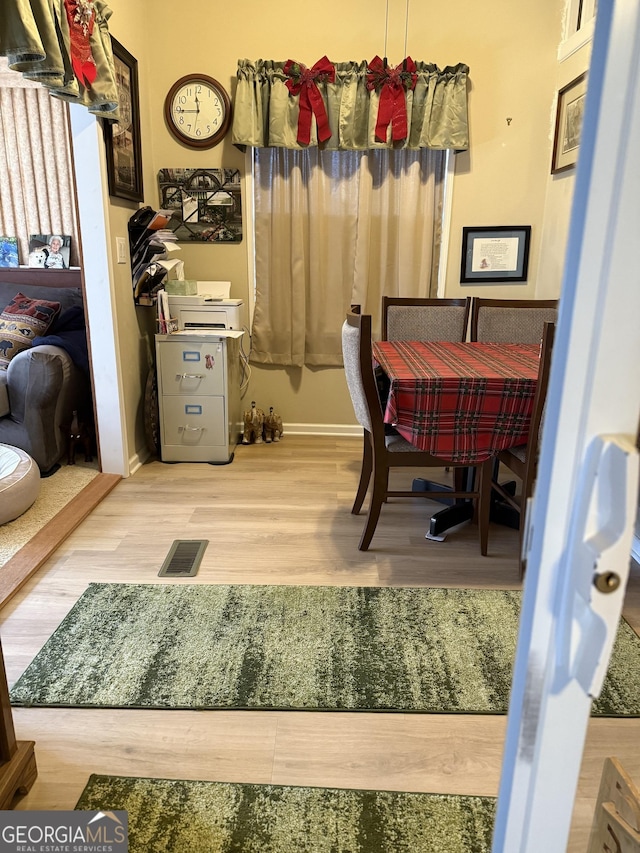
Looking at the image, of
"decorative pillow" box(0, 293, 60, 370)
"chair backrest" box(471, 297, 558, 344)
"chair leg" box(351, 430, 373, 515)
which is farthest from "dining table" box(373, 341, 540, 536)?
"decorative pillow" box(0, 293, 60, 370)

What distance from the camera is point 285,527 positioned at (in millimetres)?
2748

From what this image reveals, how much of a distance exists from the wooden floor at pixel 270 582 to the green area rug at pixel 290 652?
0.05 metres

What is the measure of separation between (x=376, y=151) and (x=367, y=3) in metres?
0.81

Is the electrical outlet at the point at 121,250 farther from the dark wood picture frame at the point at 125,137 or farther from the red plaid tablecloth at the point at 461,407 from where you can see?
the red plaid tablecloth at the point at 461,407

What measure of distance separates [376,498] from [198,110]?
269 cm

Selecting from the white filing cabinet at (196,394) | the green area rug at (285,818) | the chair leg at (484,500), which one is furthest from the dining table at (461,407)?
the white filing cabinet at (196,394)

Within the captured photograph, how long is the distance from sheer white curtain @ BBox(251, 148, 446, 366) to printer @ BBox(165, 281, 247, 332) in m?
0.40

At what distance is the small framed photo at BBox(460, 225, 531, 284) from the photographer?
3771 mm

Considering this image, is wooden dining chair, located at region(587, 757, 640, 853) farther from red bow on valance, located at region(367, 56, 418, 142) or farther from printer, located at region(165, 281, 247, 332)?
red bow on valance, located at region(367, 56, 418, 142)

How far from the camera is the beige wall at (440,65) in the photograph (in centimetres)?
348

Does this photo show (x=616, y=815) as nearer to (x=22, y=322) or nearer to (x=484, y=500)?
(x=484, y=500)

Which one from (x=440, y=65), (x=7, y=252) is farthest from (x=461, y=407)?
(x=7, y=252)

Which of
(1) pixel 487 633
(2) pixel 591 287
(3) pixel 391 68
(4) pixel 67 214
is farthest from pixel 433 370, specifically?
(4) pixel 67 214

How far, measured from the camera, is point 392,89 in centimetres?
344
